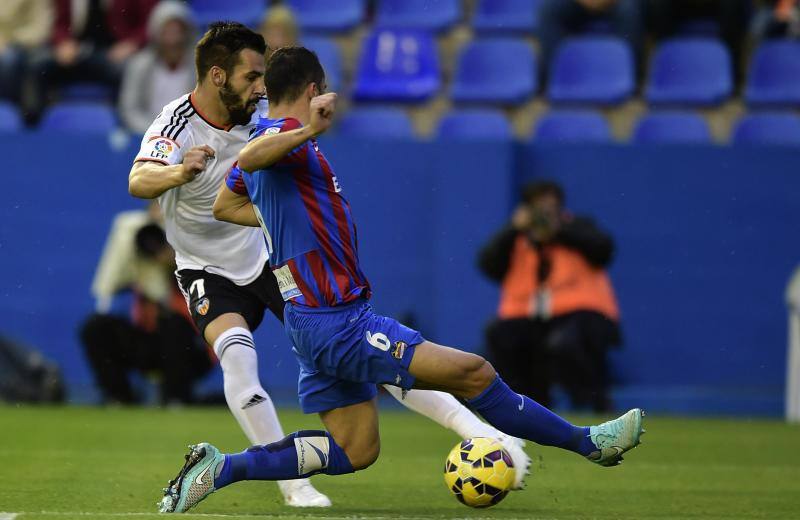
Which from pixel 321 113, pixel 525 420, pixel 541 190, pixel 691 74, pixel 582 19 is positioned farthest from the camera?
pixel 582 19

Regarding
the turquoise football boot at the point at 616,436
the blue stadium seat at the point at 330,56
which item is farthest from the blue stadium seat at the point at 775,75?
the turquoise football boot at the point at 616,436

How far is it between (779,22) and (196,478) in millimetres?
9168

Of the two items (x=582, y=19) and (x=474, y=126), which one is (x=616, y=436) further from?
(x=582, y=19)

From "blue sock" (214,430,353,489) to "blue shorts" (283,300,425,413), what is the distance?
28cm

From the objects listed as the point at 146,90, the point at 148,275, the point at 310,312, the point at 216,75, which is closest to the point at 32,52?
the point at 146,90

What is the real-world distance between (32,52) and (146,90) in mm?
1308

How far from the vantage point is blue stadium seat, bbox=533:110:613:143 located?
12.9m

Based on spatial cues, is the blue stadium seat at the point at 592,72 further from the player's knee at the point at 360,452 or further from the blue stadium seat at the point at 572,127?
the player's knee at the point at 360,452

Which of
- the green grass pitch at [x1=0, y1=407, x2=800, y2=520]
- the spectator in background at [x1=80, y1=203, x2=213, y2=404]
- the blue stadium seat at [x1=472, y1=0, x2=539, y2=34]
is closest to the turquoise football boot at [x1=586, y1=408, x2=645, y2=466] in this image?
the green grass pitch at [x1=0, y1=407, x2=800, y2=520]

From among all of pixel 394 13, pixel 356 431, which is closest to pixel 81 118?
pixel 394 13

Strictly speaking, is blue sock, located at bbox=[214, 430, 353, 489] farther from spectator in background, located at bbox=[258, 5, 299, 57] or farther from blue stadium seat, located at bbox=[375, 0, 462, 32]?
blue stadium seat, located at bbox=[375, 0, 462, 32]

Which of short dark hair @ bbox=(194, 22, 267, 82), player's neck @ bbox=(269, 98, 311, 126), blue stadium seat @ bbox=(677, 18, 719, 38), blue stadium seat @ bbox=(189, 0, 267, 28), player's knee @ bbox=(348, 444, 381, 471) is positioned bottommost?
player's knee @ bbox=(348, 444, 381, 471)

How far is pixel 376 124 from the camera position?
13.2 metres

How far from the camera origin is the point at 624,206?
12.3 metres
